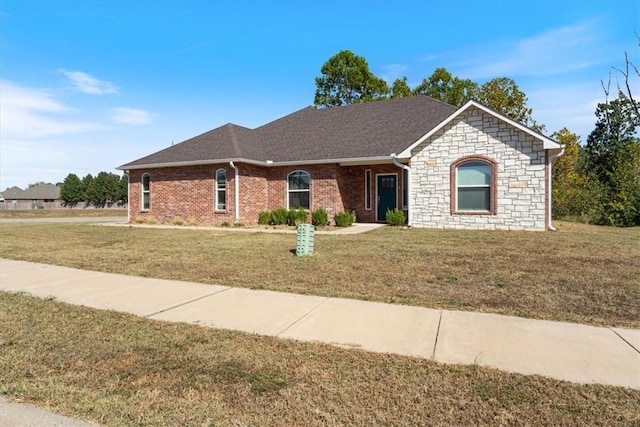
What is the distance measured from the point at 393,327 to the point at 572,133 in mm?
29430

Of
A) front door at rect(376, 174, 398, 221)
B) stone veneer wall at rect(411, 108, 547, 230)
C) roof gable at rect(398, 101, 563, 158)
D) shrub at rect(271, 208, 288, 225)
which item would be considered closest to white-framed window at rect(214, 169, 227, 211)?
shrub at rect(271, 208, 288, 225)

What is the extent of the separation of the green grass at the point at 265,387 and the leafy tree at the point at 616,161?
22.5 meters

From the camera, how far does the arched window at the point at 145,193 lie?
20.8 m

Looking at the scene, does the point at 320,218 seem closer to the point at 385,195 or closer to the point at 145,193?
the point at 385,195

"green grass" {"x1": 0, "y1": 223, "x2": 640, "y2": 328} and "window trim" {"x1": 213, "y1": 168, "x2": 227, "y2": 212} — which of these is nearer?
"green grass" {"x1": 0, "y1": 223, "x2": 640, "y2": 328}

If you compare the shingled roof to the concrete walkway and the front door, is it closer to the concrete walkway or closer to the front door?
the front door

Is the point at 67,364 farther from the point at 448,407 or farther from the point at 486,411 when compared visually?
the point at 486,411

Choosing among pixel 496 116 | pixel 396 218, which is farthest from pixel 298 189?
pixel 496 116

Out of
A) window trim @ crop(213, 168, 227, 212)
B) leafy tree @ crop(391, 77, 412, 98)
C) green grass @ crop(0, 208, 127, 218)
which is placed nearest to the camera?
window trim @ crop(213, 168, 227, 212)

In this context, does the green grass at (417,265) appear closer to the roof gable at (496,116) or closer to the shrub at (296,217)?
the roof gable at (496,116)

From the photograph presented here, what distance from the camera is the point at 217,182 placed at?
18578mm

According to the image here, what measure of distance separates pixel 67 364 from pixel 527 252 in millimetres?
9482

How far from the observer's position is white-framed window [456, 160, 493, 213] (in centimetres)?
1456

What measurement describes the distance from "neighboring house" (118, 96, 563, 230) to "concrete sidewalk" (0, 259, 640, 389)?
10.6 metres
